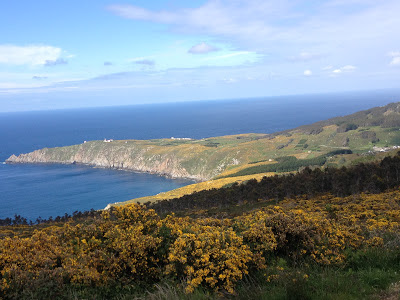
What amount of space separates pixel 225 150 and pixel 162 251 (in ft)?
518

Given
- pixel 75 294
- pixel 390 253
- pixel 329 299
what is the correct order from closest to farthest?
1. pixel 329 299
2. pixel 75 294
3. pixel 390 253

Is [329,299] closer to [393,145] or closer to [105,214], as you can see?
[105,214]

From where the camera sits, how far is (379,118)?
18800cm

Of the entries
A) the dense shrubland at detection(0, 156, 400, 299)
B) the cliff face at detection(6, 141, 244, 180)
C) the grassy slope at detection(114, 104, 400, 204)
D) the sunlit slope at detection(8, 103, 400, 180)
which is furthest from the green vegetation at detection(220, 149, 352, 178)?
the dense shrubland at detection(0, 156, 400, 299)

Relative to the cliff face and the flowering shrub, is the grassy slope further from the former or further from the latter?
the flowering shrub

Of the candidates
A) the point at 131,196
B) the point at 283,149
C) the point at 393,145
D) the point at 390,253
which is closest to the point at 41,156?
the point at 131,196

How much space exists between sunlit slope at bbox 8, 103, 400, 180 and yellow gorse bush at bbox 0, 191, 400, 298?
4993 inches

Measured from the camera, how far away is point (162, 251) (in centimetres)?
802

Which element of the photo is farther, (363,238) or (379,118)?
(379,118)

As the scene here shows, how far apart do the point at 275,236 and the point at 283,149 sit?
15681cm

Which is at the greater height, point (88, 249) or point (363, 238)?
point (88, 249)

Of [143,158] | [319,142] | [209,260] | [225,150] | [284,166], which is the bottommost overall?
[284,166]

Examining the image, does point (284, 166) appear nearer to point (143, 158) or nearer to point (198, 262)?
point (143, 158)

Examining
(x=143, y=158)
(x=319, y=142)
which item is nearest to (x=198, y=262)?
(x=143, y=158)
